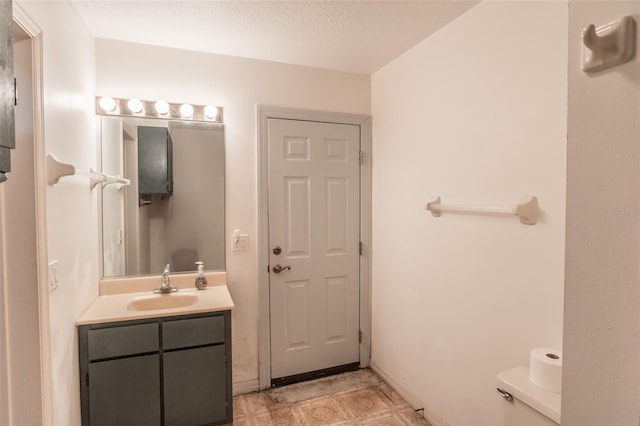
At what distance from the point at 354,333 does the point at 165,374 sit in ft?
4.86

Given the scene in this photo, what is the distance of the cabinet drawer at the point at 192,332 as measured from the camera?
184 cm

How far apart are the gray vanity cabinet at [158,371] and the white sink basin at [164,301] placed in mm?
309

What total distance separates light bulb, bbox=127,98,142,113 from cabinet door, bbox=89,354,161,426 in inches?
58.9

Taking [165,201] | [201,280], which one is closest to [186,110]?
[165,201]

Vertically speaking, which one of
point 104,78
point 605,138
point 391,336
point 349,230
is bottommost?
point 391,336

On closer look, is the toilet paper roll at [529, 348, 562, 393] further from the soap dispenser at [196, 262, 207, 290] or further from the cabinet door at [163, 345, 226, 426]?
the soap dispenser at [196, 262, 207, 290]

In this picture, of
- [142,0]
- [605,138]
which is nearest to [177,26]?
[142,0]

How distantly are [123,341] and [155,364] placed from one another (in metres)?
0.21

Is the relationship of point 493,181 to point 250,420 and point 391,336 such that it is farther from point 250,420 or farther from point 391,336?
point 250,420

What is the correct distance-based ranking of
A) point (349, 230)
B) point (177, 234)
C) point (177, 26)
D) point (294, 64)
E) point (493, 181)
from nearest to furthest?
point (493, 181), point (177, 26), point (177, 234), point (294, 64), point (349, 230)

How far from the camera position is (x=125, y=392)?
5.86ft

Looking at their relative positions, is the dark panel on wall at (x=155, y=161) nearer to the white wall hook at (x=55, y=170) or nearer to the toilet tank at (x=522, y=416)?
the white wall hook at (x=55, y=170)

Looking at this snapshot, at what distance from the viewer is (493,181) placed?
65.5 inches

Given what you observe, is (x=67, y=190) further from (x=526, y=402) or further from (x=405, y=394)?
(x=405, y=394)
